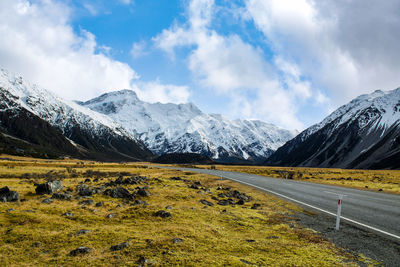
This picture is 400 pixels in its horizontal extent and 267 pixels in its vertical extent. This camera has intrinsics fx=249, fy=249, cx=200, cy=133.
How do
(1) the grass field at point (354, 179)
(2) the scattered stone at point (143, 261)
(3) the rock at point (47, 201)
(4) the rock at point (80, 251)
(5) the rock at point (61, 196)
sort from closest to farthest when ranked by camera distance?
1. (2) the scattered stone at point (143, 261)
2. (4) the rock at point (80, 251)
3. (3) the rock at point (47, 201)
4. (5) the rock at point (61, 196)
5. (1) the grass field at point (354, 179)

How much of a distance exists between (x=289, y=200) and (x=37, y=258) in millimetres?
16326

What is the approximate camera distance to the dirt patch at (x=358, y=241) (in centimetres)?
774

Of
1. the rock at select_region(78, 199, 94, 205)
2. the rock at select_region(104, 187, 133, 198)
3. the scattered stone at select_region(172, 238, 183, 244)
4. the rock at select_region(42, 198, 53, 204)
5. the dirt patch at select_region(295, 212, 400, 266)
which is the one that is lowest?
the rock at select_region(42, 198, 53, 204)

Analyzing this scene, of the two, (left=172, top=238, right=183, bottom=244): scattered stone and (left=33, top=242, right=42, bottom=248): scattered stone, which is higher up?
(left=172, top=238, right=183, bottom=244): scattered stone

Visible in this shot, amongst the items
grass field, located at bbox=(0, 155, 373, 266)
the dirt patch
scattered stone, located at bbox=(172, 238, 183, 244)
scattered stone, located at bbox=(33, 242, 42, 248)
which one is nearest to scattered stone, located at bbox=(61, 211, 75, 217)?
grass field, located at bbox=(0, 155, 373, 266)

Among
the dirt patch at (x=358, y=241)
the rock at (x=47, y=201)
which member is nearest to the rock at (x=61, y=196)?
the rock at (x=47, y=201)

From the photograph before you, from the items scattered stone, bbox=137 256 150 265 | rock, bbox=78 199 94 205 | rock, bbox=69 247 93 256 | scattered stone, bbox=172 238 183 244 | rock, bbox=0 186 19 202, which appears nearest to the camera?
scattered stone, bbox=137 256 150 265

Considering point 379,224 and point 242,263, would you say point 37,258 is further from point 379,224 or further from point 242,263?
point 379,224

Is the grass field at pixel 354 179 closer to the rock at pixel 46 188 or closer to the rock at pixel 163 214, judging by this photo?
the rock at pixel 163 214

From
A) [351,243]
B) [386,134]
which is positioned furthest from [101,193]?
[386,134]

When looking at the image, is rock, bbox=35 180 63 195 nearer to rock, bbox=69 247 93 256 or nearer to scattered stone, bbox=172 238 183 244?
rock, bbox=69 247 93 256

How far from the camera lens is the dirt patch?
7.74 m

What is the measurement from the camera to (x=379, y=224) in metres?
11.7

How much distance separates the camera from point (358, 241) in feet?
30.1
